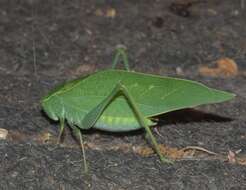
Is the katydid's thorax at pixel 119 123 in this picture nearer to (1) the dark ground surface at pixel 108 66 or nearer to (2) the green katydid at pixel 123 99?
(2) the green katydid at pixel 123 99

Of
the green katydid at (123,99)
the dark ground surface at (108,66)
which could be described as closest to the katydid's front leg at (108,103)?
the green katydid at (123,99)

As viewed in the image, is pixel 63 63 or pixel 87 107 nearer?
pixel 87 107

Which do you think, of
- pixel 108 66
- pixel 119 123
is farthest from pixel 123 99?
pixel 108 66

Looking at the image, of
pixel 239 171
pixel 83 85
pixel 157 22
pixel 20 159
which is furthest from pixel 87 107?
pixel 157 22

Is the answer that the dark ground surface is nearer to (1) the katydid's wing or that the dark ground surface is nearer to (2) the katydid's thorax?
(2) the katydid's thorax

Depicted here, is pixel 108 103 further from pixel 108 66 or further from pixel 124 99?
pixel 108 66

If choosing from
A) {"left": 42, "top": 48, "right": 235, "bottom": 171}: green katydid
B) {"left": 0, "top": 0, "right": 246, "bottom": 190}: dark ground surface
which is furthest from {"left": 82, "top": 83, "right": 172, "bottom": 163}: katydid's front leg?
{"left": 0, "top": 0, "right": 246, "bottom": 190}: dark ground surface

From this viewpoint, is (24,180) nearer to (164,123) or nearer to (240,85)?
(164,123)
